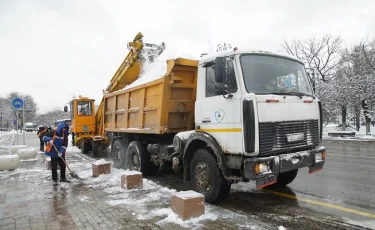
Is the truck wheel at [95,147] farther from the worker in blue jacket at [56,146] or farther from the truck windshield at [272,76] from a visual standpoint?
the truck windshield at [272,76]

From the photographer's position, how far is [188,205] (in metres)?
4.50

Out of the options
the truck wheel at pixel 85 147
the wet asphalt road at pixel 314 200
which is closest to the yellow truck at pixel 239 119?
the wet asphalt road at pixel 314 200

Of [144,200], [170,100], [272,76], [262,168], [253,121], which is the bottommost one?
[144,200]

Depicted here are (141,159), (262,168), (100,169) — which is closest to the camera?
(262,168)

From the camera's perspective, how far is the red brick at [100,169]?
824 centimetres

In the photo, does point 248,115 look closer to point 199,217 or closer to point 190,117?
point 199,217

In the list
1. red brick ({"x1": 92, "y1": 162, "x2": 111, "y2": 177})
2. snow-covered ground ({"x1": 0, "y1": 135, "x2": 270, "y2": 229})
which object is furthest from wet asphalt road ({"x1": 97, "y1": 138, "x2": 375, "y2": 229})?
red brick ({"x1": 92, "y1": 162, "x2": 111, "y2": 177})

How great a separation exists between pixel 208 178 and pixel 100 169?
397 centimetres

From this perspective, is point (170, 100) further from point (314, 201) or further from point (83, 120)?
point (83, 120)

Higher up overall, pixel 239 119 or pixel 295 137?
pixel 239 119

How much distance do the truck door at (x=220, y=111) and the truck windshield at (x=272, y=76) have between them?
246 mm

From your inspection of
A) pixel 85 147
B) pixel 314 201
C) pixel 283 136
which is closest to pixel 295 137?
pixel 283 136

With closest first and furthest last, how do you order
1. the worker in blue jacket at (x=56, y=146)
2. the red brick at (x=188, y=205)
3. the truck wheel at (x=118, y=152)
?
the red brick at (x=188, y=205), the worker in blue jacket at (x=56, y=146), the truck wheel at (x=118, y=152)

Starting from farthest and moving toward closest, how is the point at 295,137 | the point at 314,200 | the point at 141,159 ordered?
1. the point at 141,159
2. the point at 314,200
3. the point at 295,137
